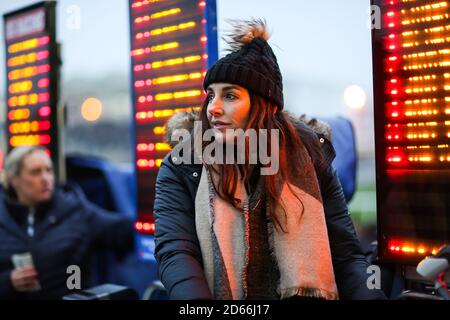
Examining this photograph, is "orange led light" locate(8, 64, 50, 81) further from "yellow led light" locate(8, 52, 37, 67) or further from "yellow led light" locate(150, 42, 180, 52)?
"yellow led light" locate(150, 42, 180, 52)

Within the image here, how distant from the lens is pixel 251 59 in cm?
214

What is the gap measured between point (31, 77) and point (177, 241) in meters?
2.03

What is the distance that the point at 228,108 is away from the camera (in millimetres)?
2154

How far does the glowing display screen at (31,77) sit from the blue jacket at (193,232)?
161 cm

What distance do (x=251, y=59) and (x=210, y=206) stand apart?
57 centimetres

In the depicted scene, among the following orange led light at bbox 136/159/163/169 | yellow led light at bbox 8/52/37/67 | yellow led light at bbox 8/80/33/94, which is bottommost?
orange led light at bbox 136/159/163/169

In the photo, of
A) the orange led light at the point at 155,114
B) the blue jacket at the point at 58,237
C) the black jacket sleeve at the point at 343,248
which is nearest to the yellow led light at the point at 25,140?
the blue jacket at the point at 58,237

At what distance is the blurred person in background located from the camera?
327 centimetres

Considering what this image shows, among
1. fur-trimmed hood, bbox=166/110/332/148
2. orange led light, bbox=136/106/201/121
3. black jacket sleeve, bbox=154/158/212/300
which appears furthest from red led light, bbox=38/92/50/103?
black jacket sleeve, bbox=154/158/212/300

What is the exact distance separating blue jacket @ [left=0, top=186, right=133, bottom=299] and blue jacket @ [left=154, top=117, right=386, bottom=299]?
1.29 metres

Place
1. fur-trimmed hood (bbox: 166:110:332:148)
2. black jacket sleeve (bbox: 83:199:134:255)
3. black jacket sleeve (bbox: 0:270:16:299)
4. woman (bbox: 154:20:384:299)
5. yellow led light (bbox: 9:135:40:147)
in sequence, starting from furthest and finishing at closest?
yellow led light (bbox: 9:135:40:147), black jacket sleeve (bbox: 83:199:134:255), black jacket sleeve (bbox: 0:270:16:299), fur-trimmed hood (bbox: 166:110:332:148), woman (bbox: 154:20:384:299)

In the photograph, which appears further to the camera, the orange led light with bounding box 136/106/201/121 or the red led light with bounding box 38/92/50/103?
the red led light with bounding box 38/92/50/103
